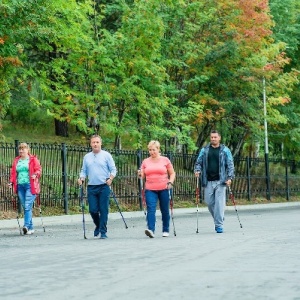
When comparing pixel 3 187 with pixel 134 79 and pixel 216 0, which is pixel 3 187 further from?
pixel 216 0

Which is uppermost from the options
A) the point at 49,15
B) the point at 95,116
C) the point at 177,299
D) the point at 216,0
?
the point at 216,0

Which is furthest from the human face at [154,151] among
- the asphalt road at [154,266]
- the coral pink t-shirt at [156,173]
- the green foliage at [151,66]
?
the green foliage at [151,66]

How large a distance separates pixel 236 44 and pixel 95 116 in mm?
8902

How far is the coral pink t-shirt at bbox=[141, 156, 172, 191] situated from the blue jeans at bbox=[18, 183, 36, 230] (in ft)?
10.4

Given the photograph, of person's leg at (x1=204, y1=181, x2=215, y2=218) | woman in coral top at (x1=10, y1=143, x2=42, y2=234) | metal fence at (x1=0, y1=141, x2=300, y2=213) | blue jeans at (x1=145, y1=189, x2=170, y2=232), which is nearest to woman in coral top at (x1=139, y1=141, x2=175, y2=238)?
blue jeans at (x1=145, y1=189, x2=170, y2=232)

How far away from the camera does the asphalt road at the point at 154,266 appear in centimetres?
854

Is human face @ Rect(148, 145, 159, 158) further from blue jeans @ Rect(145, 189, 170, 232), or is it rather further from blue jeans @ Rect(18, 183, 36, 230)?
blue jeans @ Rect(18, 183, 36, 230)

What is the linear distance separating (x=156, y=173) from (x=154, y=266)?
6.38 meters

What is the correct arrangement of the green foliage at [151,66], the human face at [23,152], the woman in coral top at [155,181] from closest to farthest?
the woman in coral top at [155,181]
the human face at [23,152]
the green foliage at [151,66]

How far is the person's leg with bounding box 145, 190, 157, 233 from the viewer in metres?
17.2

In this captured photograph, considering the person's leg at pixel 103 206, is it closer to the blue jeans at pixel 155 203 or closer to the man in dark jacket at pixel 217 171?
the blue jeans at pixel 155 203

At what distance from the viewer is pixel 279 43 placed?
136 feet

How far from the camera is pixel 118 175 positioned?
31.8 m

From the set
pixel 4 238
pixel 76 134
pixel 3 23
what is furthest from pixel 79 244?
pixel 76 134
